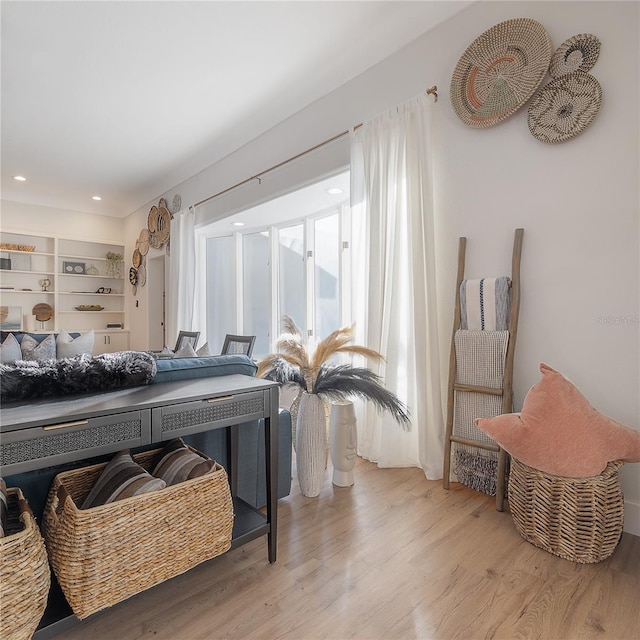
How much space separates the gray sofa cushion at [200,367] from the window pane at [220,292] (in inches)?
129

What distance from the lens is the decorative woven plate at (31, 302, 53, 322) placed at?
5820 millimetres

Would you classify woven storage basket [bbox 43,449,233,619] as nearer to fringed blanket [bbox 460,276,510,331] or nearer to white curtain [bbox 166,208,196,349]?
fringed blanket [bbox 460,276,510,331]

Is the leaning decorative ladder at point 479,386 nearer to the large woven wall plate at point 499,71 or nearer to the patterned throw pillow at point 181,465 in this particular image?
the large woven wall plate at point 499,71

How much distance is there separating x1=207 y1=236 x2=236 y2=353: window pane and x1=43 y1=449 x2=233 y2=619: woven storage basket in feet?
12.4

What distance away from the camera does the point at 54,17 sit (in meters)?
2.40

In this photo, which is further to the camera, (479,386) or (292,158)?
(292,158)

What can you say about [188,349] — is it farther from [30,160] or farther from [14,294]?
[14,294]

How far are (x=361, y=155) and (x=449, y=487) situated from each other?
2225 mm

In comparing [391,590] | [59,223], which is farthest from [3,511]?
[59,223]

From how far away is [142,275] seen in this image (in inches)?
238

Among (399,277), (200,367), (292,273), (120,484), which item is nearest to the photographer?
(120,484)

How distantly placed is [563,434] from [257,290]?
377 cm

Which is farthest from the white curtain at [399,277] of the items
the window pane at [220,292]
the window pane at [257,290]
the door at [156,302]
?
the door at [156,302]

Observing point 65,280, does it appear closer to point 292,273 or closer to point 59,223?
point 59,223
